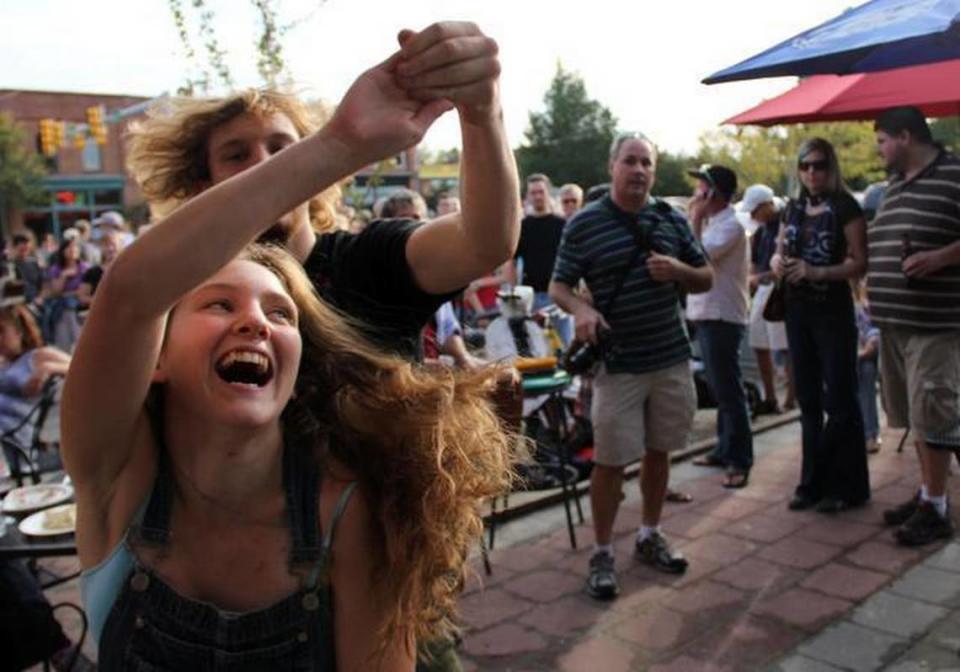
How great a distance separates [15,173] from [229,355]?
40.2 m

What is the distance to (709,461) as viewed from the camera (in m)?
5.62

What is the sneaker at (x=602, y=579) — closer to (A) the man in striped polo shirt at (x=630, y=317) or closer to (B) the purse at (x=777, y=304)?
(A) the man in striped polo shirt at (x=630, y=317)

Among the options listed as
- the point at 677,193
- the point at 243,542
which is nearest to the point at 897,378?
the point at 243,542

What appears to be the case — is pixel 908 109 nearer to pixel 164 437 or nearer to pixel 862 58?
pixel 862 58

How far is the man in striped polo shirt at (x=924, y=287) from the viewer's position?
4.02m

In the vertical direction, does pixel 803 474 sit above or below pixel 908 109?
below

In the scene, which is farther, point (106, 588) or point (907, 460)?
point (907, 460)

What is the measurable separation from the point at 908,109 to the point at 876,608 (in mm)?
2297

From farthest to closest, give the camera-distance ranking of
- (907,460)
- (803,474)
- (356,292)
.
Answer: (907,460) < (803,474) < (356,292)

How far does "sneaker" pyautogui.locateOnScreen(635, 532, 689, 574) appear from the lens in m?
3.92

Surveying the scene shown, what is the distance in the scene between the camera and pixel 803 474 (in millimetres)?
4801

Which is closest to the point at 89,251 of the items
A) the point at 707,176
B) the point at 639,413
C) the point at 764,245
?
the point at 764,245

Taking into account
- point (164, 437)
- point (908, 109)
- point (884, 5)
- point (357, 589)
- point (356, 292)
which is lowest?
point (357, 589)

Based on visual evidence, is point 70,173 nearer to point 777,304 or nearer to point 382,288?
point 777,304
